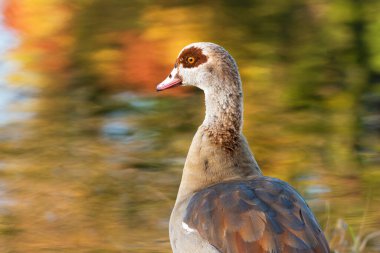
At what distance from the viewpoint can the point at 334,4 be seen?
10305 millimetres

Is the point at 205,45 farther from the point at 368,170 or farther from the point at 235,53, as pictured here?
the point at 235,53

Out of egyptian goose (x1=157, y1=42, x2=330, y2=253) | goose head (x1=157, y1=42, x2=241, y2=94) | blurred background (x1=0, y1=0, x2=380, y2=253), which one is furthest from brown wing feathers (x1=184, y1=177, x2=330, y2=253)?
blurred background (x1=0, y1=0, x2=380, y2=253)

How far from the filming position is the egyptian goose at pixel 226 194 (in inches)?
169

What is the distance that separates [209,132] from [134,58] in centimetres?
457

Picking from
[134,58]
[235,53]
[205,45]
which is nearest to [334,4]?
[235,53]

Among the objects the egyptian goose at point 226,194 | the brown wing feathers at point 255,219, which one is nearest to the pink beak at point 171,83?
the egyptian goose at point 226,194

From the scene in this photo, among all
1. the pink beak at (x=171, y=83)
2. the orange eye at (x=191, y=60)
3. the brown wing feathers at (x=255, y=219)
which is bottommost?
the brown wing feathers at (x=255, y=219)

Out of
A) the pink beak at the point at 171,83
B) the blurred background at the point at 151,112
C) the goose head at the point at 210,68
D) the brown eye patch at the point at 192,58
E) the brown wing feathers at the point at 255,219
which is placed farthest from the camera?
the blurred background at the point at 151,112

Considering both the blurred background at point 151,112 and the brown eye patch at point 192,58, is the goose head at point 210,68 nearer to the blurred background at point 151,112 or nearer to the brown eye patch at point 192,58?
the brown eye patch at point 192,58

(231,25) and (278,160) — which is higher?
(231,25)

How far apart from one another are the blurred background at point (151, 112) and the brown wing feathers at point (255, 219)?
41.7 inches

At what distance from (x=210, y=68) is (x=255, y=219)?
3.58 feet

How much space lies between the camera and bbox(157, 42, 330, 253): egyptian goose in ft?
14.1

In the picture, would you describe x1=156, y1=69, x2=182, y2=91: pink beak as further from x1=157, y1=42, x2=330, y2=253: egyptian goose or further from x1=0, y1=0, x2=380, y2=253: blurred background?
x1=0, y1=0, x2=380, y2=253: blurred background
